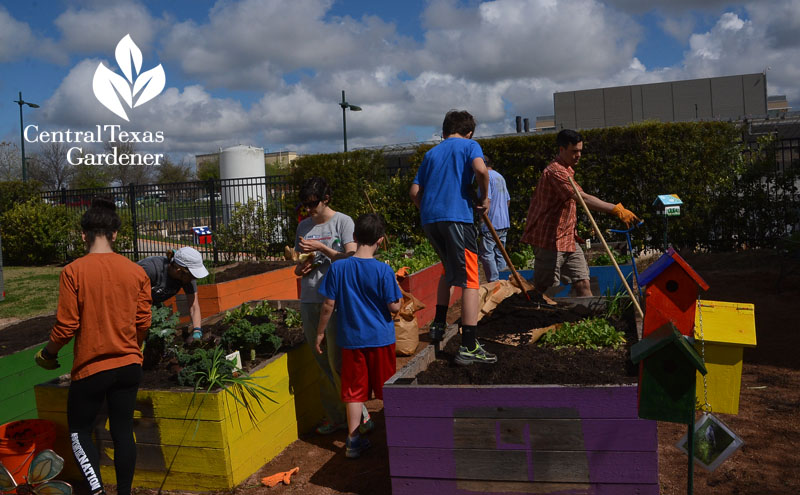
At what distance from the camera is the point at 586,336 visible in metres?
4.36

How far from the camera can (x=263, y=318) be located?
5535 mm

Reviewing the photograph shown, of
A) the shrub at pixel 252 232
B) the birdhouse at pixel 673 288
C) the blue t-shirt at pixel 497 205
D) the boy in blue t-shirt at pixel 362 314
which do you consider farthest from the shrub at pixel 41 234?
the birdhouse at pixel 673 288

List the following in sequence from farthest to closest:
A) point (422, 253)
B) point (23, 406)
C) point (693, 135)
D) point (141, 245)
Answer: point (141, 245) < point (693, 135) < point (422, 253) < point (23, 406)

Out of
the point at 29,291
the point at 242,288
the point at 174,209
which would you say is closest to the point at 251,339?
the point at 242,288

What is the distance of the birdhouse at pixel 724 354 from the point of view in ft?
12.7

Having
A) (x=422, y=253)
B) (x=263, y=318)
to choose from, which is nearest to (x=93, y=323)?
(x=263, y=318)

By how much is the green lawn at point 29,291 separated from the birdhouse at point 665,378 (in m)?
9.88

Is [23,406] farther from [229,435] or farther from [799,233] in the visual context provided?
[799,233]

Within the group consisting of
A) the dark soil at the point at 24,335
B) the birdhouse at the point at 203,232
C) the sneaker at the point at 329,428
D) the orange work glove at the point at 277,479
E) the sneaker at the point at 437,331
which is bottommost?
the orange work glove at the point at 277,479

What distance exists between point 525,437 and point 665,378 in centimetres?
116

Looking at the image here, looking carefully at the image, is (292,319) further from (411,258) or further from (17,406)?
(411,258)

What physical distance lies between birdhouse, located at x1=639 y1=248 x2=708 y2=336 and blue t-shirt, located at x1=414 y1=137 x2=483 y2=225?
128 cm

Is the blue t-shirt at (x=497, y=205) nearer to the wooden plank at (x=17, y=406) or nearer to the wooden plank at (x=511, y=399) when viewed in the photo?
the wooden plank at (x=511, y=399)

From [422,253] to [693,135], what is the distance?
4936mm
